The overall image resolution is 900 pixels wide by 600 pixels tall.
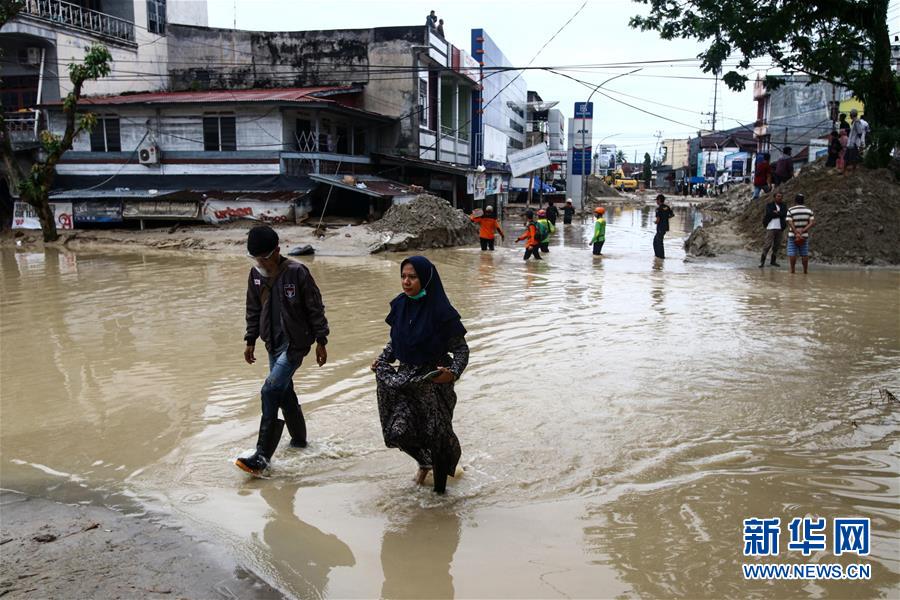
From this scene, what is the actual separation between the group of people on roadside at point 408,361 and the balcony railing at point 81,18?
81.0 feet

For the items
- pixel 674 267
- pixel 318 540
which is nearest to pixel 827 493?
pixel 318 540

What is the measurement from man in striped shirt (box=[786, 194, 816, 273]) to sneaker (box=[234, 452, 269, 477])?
13.3 m

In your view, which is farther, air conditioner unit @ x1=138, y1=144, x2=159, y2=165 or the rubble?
air conditioner unit @ x1=138, y1=144, x2=159, y2=165

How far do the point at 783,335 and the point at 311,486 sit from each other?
7.07 meters

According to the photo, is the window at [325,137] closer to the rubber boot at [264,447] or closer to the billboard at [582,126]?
the billboard at [582,126]

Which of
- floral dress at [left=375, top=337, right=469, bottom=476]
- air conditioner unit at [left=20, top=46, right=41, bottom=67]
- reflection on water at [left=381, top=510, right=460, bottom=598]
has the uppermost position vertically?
air conditioner unit at [left=20, top=46, right=41, bottom=67]

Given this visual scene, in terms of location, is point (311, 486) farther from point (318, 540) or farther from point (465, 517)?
point (465, 517)

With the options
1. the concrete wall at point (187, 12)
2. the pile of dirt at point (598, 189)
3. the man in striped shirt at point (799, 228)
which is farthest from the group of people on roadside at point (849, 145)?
the pile of dirt at point (598, 189)

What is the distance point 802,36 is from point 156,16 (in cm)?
2646

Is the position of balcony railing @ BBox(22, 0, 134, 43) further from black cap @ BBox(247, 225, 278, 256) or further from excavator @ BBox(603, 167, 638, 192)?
excavator @ BBox(603, 167, 638, 192)

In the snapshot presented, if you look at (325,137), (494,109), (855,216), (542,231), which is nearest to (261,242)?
(542,231)

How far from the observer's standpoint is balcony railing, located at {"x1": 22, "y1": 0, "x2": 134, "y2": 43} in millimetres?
24567

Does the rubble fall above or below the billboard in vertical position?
below

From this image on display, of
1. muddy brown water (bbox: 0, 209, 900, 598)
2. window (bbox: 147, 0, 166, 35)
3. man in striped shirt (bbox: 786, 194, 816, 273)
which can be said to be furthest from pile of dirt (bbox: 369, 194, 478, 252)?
window (bbox: 147, 0, 166, 35)
